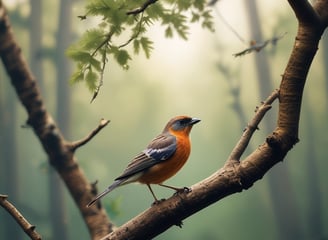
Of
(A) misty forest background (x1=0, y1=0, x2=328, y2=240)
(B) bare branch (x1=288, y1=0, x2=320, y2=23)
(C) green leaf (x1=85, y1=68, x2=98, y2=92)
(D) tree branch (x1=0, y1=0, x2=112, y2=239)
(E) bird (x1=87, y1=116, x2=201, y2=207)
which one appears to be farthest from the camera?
(A) misty forest background (x1=0, y1=0, x2=328, y2=240)

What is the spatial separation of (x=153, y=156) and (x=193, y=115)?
127 inches

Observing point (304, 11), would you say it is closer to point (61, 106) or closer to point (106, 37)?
point (106, 37)

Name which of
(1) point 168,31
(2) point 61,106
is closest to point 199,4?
(1) point 168,31

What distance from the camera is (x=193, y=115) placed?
4.51 metres

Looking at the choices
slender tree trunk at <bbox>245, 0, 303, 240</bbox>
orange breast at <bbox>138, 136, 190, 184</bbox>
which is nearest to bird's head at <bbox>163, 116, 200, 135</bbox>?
orange breast at <bbox>138, 136, 190, 184</bbox>

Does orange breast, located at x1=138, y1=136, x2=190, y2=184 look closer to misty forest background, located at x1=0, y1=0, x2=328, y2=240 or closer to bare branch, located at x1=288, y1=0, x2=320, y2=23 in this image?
bare branch, located at x1=288, y1=0, x2=320, y2=23

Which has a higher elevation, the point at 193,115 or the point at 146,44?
the point at 146,44

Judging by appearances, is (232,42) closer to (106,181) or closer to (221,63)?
(221,63)

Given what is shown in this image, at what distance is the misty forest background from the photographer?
434 cm

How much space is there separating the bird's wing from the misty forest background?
9.19 feet

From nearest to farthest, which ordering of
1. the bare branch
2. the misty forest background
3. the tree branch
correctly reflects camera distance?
the bare branch
the tree branch
the misty forest background

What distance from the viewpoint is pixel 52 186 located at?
4457mm

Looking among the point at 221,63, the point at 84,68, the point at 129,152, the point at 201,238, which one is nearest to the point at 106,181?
the point at 129,152

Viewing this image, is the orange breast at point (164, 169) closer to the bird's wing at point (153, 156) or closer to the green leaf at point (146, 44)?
the bird's wing at point (153, 156)
